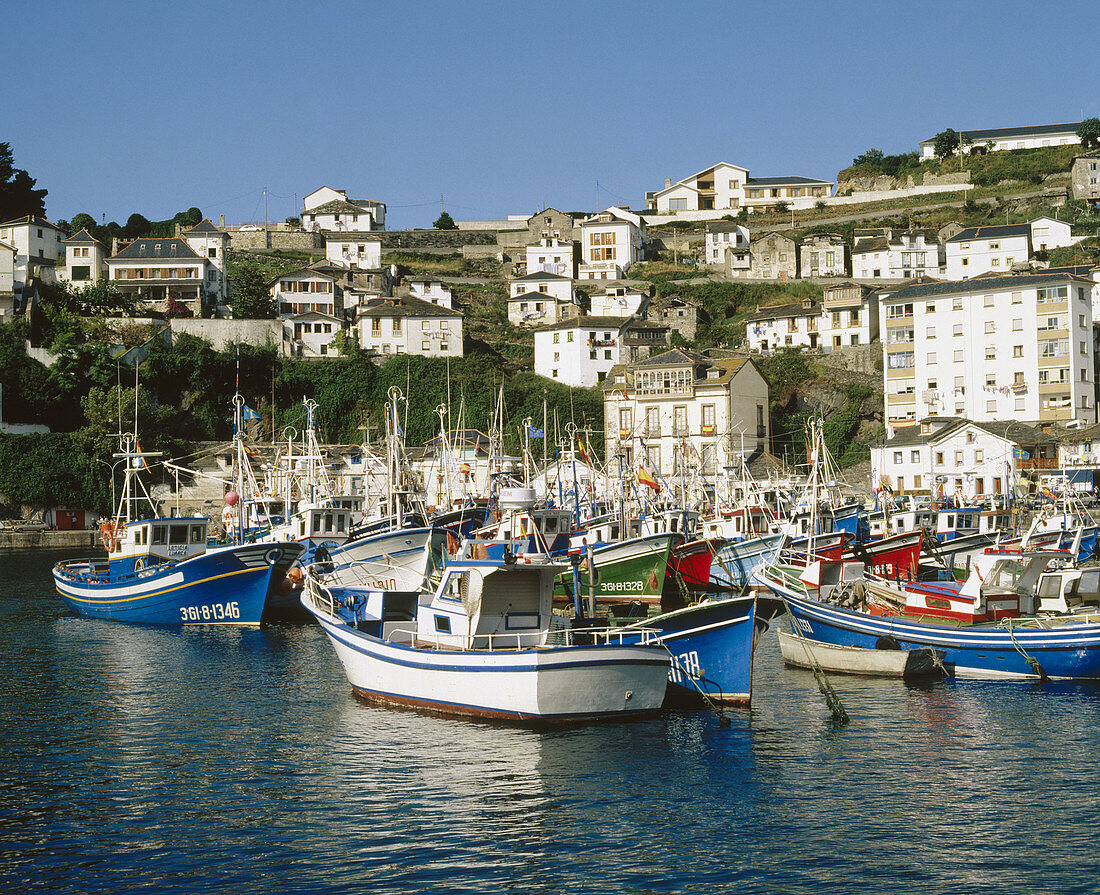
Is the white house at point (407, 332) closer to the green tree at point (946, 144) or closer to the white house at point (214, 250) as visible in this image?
the white house at point (214, 250)

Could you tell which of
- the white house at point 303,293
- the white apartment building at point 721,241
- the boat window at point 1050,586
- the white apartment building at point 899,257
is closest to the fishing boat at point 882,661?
the boat window at point 1050,586

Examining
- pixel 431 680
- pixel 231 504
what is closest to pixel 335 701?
pixel 431 680

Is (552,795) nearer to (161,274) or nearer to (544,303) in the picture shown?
(161,274)

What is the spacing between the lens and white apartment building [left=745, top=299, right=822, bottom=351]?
10831cm

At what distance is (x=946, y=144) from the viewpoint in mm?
154875

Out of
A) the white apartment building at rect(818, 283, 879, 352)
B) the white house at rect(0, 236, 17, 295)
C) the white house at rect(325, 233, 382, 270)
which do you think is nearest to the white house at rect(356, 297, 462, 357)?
the white house at rect(325, 233, 382, 270)

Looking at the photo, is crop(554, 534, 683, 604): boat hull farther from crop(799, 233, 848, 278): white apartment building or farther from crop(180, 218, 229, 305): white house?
crop(799, 233, 848, 278): white apartment building

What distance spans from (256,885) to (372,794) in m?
4.31

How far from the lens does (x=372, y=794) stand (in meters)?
20.0

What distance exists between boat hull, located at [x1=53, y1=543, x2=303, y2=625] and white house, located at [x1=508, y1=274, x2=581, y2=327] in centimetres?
7458

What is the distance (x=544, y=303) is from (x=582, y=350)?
508 inches

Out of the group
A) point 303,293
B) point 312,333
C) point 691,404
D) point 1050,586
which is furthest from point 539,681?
point 303,293

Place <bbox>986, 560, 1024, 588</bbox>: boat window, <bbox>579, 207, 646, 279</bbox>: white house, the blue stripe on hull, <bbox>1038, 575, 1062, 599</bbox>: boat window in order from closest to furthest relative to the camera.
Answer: the blue stripe on hull < <bbox>1038, 575, 1062, 599</bbox>: boat window < <bbox>986, 560, 1024, 588</bbox>: boat window < <bbox>579, 207, 646, 279</bbox>: white house

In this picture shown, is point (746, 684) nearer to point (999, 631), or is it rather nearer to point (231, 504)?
point (999, 631)
